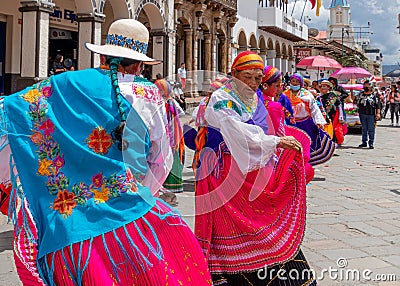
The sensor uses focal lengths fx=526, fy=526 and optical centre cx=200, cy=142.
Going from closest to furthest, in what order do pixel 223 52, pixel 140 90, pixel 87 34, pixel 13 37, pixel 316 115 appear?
pixel 140 90
pixel 316 115
pixel 87 34
pixel 13 37
pixel 223 52

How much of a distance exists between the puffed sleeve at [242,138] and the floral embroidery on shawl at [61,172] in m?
1.08

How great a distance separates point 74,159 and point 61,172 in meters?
0.08

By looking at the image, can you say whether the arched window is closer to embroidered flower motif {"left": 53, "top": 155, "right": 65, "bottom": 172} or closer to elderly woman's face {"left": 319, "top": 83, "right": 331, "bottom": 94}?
elderly woman's face {"left": 319, "top": 83, "right": 331, "bottom": 94}

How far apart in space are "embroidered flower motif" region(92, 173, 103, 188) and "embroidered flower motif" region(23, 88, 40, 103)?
0.47 meters

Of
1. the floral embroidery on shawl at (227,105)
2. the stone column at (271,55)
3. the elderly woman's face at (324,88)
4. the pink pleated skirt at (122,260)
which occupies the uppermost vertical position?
the stone column at (271,55)

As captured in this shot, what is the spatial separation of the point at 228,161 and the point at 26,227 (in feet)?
4.98

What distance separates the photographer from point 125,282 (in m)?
2.22

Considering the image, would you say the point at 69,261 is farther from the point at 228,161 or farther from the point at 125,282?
the point at 228,161

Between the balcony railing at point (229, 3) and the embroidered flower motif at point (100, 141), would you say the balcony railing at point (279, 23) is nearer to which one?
the balcony railing at point (229, 3)

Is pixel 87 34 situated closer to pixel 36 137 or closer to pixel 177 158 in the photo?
pixel 177 158

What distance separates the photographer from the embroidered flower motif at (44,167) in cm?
233

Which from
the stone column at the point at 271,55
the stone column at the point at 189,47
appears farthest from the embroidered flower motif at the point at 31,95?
the stone column at the point at 271,55

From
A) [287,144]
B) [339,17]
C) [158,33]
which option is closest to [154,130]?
[287,144]

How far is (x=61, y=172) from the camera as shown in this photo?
2322 millimetres
